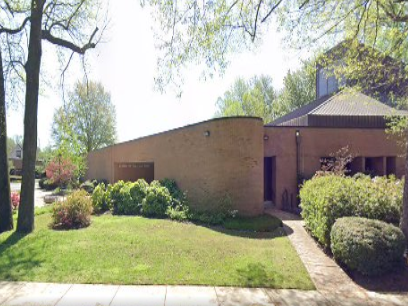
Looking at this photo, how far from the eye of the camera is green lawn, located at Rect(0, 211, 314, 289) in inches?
206

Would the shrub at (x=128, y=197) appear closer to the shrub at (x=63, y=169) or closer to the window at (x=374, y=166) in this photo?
the window at (x=374, y=166)

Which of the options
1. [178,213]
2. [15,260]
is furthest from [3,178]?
[178,213]

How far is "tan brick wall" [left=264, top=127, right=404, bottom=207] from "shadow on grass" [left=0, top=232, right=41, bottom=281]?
10.1 metres

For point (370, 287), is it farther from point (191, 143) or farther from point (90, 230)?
point (191, 143)

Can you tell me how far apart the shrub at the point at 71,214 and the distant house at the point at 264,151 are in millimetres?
4263

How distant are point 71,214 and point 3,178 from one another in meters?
2.26

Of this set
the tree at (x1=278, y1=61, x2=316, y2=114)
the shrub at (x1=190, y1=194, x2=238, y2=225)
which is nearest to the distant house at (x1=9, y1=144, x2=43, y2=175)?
the tree at (x1=278, y1=61, x2=316, y2=114)

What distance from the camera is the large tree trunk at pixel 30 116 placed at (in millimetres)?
8203

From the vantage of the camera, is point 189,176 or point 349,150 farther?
point 349,150

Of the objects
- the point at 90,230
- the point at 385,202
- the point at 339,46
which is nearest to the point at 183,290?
the point at 90,230

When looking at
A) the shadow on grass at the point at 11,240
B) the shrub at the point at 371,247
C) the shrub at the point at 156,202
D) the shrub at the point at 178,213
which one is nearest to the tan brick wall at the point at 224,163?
the shrub at the point at 178,213

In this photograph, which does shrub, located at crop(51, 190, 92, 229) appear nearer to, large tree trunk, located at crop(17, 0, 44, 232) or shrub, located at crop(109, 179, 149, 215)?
large tree trunk, located at crop(17, 0, 44, 232)

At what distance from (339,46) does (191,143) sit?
650 cm

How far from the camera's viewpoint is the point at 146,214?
427 inches
